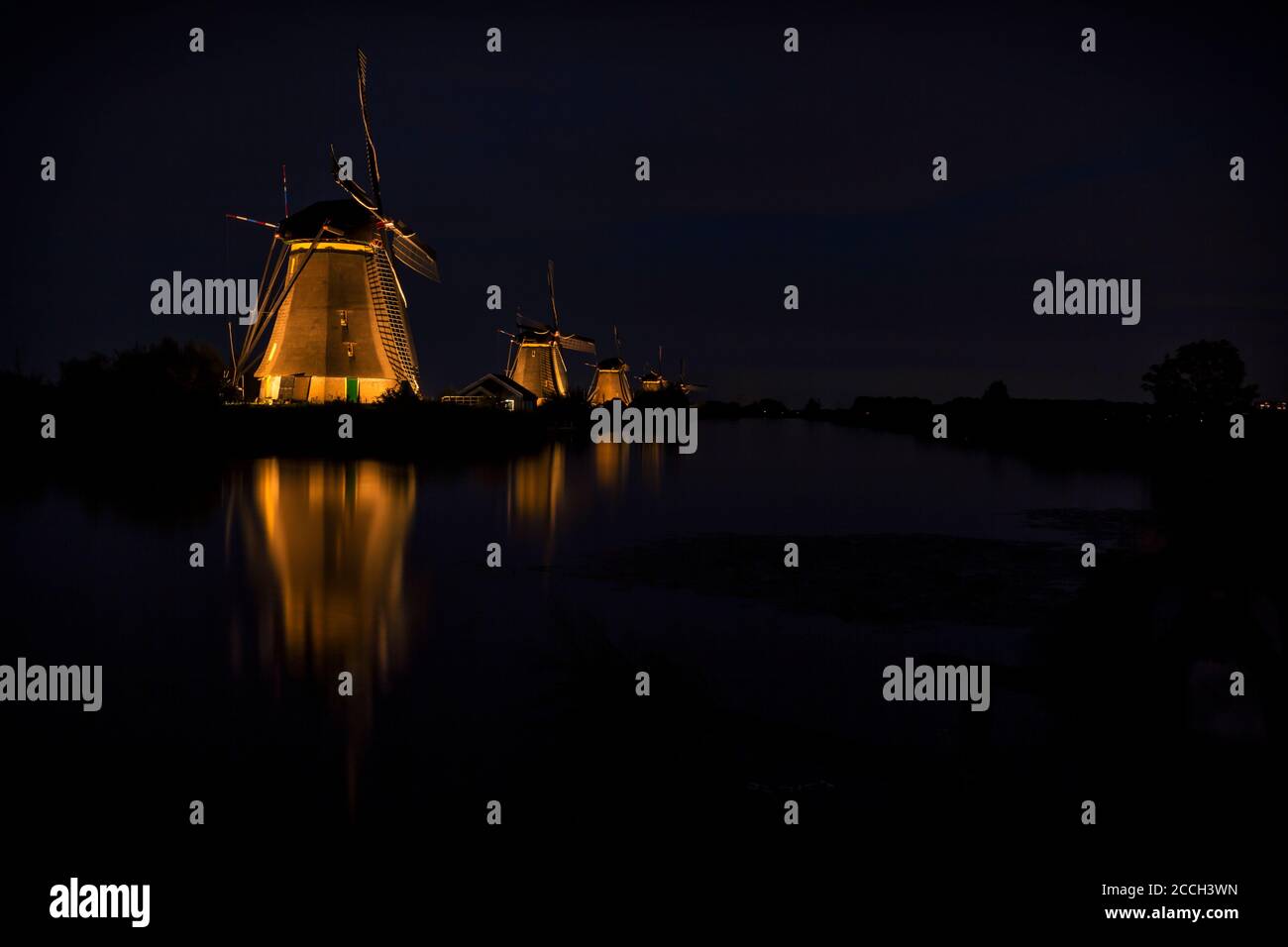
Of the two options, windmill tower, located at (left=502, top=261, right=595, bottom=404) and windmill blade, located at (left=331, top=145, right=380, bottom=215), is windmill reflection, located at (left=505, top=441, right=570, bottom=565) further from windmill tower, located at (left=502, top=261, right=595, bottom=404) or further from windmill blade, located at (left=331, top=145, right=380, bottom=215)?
windmill tower, located at (left=502, top=261, right=595, bottom=404)

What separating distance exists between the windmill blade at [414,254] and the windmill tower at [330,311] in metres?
2.02

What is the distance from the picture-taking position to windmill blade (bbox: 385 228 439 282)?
4720cm

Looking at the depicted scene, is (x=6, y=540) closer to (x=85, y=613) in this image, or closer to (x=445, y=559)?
(x=85, y=613)

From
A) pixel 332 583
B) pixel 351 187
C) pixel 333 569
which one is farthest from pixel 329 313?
pixel 332 583

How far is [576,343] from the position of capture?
291ft

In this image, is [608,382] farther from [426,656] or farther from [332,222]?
[426,656]

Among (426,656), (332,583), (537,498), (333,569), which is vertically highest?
(537,498)

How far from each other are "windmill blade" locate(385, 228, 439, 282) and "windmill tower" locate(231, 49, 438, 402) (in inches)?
79.4

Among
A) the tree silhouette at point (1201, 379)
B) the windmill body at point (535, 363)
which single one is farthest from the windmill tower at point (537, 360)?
the tree silhouette at point (1201, 379)

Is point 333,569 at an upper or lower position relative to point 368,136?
lower

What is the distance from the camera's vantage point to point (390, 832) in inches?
269

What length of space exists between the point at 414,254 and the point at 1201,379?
148 ft
